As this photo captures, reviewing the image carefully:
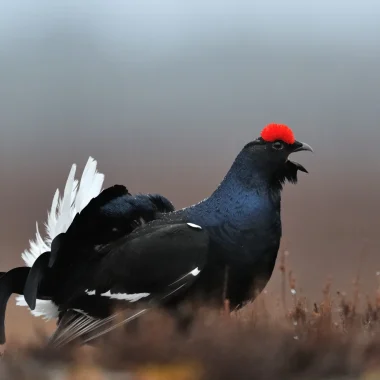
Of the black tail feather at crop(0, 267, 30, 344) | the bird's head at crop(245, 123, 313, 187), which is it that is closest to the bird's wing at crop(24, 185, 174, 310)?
the black tail feather at crop(0, 267, 30, 344)

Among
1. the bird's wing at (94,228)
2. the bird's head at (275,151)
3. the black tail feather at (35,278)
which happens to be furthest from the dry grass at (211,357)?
the bird's head at (275,151)

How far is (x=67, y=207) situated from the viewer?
192 inches

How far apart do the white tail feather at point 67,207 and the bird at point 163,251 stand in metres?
0.01

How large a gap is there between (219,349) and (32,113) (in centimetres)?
6809

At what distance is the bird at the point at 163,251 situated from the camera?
4707mm

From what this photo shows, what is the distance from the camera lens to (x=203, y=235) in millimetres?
4812

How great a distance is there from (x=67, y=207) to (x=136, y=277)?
0.49m

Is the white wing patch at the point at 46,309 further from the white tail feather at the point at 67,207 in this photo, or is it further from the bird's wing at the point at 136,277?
the bird's wing at the point at 136,277

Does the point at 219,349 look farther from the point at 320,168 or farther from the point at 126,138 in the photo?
the point at 126,138

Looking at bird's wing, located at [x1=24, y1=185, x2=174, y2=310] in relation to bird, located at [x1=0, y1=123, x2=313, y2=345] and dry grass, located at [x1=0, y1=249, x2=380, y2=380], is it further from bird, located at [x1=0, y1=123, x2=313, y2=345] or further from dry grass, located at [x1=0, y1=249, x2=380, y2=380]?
dry grass, located at [x1=0, y1=249, x2=380, y2=380]

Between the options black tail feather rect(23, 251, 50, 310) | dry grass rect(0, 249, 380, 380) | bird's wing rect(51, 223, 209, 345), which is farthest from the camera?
black tail feather rect(23, 251, 50, 310)

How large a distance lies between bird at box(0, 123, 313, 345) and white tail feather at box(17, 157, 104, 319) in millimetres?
14

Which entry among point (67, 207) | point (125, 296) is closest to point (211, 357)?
point (125, 296)

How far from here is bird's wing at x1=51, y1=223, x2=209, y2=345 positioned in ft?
15.4
